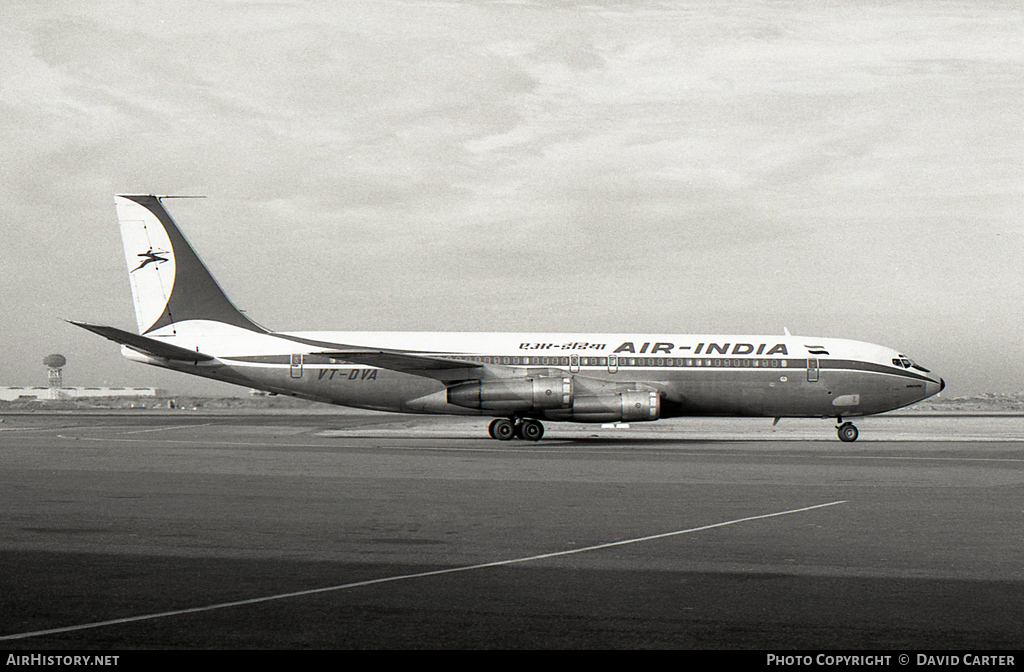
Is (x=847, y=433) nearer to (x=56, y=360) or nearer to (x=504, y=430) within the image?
(x=504, y=430)

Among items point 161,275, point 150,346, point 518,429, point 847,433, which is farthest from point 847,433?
point 161,275

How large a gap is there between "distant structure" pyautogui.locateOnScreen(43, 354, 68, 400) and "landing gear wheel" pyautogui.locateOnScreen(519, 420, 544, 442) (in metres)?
89.3

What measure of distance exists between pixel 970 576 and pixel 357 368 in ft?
90.7

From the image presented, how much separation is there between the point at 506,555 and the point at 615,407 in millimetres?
23538

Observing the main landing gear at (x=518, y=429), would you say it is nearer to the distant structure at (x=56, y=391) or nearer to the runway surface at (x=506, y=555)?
the runway surface at (x=506, y=555)

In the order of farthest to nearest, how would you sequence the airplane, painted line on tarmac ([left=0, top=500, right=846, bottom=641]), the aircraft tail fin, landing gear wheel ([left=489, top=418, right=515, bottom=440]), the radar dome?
1. the radar dome
2. the aircraft tail fin
3. landing gear wheel ([left=489, top=418, right=515, bottom=440])
4. the airplane
5. painted line on tarmac ([left=0, top=500, right=846, bottom=641])

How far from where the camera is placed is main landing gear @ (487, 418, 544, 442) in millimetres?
33594

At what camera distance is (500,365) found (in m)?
34.8

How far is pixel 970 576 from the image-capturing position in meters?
8.65

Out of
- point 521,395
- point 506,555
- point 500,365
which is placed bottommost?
point 506,555

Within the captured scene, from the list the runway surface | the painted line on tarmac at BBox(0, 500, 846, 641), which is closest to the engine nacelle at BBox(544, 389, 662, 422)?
the runway surface

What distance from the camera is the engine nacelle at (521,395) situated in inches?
1300

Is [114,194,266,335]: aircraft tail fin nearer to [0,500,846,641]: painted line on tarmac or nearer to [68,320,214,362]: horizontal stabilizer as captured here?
[68,320,214,362]: horizontal stabilizer
